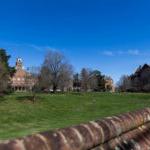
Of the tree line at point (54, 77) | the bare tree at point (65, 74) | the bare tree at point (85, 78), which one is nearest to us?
the tree line at point (54, 77)

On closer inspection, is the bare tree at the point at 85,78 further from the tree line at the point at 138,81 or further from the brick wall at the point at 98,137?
the brick wall at the point at 98,137

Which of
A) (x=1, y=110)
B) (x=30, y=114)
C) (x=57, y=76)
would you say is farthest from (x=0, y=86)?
(x=57, y=76)

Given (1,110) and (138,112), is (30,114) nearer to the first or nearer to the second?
(1,110)

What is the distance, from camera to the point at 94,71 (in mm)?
163375

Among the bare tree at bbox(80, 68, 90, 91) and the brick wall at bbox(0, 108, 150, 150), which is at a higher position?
the bare tree at bbox(80, 68, 90, 91)

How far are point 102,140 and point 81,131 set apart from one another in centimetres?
33

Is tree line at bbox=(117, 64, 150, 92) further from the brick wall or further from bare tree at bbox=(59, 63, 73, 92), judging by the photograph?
the brick wall

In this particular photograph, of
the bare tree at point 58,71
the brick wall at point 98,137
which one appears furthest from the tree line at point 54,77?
the brick wall at point 98,137

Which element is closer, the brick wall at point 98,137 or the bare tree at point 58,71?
the brick wall at point 98,137

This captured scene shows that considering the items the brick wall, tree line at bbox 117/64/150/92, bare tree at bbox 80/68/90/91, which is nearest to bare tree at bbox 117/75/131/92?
tree line at bbox 117/64/150/92

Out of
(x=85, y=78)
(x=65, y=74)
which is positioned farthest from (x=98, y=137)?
(x=85, y=78)

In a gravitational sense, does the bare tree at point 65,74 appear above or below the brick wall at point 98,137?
above

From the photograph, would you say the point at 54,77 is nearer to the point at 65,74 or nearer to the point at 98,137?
the point at 65,74

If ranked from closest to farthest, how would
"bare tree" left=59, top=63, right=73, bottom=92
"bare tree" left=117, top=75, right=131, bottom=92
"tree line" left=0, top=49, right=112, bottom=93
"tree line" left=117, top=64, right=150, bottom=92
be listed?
"tree line" left=0, top=49, right=112, bottom=93, "bare tree" left=59, top=63, right=73, bottom=92, "tree line" left=117, top=64, right=150, bottom=92, "bare tree" left=117, top=75, right=131, bottom=92
